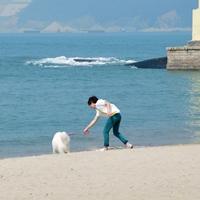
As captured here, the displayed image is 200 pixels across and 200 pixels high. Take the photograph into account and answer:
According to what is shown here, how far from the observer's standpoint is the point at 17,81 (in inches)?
1294

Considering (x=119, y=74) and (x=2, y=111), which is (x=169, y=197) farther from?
(x=119, y=74)

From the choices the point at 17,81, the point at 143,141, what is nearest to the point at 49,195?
the point at 143,141

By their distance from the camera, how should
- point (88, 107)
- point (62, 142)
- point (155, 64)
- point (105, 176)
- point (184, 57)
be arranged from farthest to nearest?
point (155, 64), point (184, 57), point (88, 107), point (62, 142), point (105, 176)

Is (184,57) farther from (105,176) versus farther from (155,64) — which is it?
(105,176)

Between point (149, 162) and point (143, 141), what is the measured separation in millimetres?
4936

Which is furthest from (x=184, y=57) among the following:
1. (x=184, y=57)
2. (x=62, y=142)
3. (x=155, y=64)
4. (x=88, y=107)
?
(x=62, y=142)

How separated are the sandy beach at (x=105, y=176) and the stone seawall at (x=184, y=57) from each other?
2282 centimetres

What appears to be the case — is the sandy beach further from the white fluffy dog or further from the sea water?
the sea water

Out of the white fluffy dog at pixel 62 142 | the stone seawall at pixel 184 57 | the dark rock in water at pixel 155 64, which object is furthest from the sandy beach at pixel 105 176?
the dark rock in water at pixel 155 64

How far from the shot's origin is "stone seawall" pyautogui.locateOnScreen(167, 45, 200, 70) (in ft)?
109

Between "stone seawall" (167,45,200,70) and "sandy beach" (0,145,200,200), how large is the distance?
2282 cm

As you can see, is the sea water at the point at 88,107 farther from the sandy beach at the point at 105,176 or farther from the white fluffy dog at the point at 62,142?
the sandy beach at the point at 105,176

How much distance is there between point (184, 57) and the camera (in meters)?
33.9

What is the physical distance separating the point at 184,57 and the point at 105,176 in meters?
25.6
